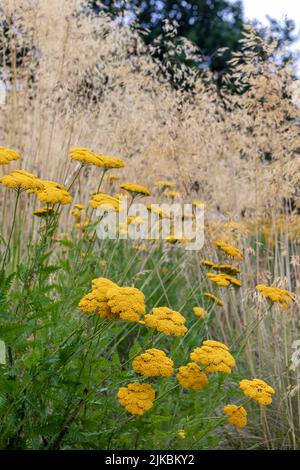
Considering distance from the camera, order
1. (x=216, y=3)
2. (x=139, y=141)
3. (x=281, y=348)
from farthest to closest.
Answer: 1. (x=216, y=3)
2. (x=139, y=141)
3. (x=281, y=348)

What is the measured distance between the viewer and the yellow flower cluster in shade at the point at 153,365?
4.96ft

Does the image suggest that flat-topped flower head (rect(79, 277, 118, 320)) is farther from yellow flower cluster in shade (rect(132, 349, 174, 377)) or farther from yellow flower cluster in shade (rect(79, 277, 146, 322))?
yellow flower cluster in shade (rect(132, 349, 174, 377))

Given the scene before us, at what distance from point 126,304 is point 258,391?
1.65ft

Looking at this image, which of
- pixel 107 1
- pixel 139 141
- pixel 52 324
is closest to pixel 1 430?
pixel 52 324

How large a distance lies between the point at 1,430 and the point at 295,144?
2.03 metres

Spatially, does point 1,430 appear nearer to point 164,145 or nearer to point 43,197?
point 43,197

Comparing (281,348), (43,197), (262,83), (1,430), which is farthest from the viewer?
(262,83)

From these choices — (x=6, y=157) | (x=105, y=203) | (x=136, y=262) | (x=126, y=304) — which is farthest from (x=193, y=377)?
(x=136, y=262)

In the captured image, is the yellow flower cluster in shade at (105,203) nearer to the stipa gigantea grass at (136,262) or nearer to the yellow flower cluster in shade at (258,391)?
the stipa gigantea grass at (136,262)

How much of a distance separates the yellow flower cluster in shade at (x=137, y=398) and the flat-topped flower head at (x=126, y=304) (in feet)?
0.71

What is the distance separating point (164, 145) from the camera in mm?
3264

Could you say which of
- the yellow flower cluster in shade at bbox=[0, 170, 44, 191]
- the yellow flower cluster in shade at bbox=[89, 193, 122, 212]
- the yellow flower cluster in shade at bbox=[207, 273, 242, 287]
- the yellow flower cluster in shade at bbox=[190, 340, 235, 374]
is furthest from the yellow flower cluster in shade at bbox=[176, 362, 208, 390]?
the yellow flower cluster in shade at bbox=[0, 170, 44, 191]

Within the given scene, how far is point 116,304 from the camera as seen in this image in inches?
56.9

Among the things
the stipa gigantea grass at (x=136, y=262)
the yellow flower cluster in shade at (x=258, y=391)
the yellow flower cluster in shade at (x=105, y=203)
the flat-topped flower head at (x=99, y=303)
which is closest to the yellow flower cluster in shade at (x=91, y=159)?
the yellow flower cluster in shade at (x=105, y=203)
